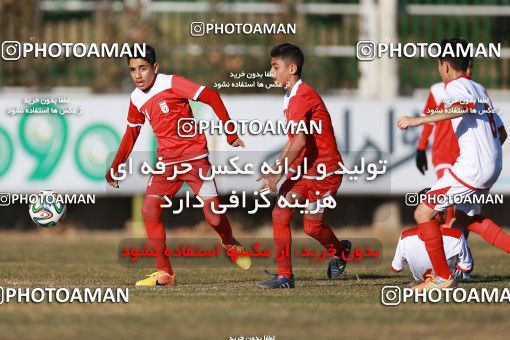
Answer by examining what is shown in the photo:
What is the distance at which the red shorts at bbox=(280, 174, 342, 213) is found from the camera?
12.5 meters

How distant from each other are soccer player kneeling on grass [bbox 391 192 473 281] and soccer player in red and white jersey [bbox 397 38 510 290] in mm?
453

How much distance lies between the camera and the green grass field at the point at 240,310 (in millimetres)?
9234

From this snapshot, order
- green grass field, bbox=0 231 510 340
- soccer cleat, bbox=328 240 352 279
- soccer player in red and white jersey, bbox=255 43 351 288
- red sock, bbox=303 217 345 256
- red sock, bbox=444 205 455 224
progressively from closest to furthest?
green grass field, bbox=0 231 510 340 < soccer player in red and white jersey, bbox=255 43 351 288 < red sock, bbox=303 217 345 256 < soccer cleat, bbox=328 240 352 279 < red sock, bbox=444 205 455 224

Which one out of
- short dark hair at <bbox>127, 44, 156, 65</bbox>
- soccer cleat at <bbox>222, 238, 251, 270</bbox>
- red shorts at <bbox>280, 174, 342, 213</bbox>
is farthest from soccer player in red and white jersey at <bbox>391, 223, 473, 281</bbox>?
short dark hair at <bbox>127, 44, 156, 65</bbox>

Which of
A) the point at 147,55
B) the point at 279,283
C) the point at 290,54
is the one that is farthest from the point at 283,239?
the point at 147,55

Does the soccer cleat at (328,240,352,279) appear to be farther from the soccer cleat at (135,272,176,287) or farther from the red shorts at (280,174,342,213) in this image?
the soccer cleat at (135,272,176,287)

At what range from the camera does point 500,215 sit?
78.3ft

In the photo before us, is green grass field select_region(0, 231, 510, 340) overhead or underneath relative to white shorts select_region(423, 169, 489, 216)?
underneath

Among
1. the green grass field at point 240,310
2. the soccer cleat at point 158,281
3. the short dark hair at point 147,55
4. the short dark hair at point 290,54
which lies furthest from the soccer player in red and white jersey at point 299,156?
the short dark hair at point 147,55

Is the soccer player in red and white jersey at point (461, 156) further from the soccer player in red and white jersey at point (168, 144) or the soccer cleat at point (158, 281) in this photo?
the soccer cleat at point (158, 281)

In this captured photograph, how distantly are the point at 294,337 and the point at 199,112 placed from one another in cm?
1160

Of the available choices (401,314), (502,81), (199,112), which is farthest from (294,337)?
(502,81)

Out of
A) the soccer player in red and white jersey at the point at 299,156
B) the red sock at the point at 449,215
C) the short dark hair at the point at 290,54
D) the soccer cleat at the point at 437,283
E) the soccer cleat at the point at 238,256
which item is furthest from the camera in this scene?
the red sock at the point at 449,215

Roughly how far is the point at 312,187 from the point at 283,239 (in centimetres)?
60
